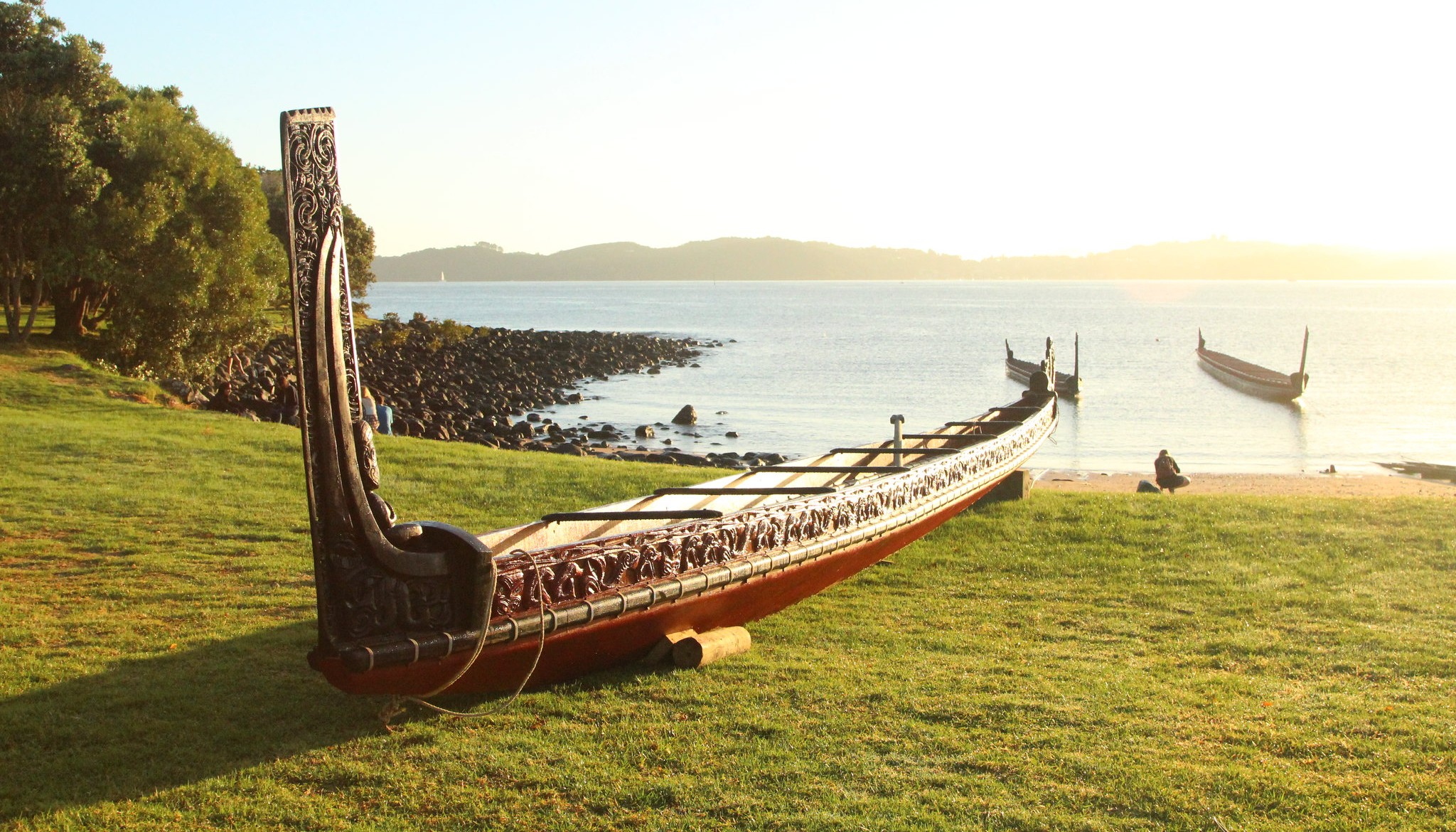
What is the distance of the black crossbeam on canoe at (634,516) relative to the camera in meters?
7.07

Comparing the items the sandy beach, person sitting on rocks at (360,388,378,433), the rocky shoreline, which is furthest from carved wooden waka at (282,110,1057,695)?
the sandy beach

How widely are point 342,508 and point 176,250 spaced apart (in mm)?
21470

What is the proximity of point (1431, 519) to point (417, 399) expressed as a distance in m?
28.6

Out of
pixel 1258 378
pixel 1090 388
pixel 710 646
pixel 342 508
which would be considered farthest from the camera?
pixel 1090 388

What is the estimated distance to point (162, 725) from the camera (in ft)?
18.2

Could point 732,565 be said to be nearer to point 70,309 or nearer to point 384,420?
point 384,420

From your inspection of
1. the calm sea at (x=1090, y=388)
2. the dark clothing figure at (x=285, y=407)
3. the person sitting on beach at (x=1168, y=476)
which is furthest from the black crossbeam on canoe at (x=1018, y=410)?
the calm sea at (x=1090, y=388)

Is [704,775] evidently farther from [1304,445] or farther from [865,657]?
[1304,445]

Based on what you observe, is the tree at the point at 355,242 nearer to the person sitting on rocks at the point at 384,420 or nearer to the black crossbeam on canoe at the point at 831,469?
the person sitting on rocks at the point at 384,420

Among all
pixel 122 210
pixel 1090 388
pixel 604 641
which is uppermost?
pixel 122 210

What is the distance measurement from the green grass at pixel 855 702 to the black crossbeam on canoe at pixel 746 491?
860 millimetres

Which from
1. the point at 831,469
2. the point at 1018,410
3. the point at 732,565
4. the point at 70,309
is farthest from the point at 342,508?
the point at 70,309

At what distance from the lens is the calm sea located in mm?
34188

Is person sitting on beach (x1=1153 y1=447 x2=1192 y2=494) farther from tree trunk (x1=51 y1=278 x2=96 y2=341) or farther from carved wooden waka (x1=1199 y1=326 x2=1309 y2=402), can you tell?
tree trunk (x1=51 y1=278 x2=96 y2=341)
